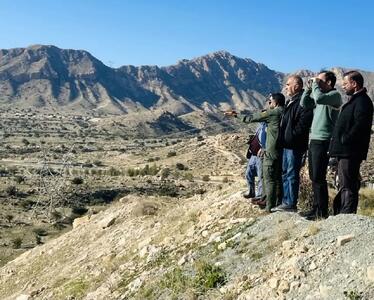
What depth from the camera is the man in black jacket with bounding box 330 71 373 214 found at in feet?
24.9

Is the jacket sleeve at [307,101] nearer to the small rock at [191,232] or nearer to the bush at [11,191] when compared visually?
the small rock at [191,232]

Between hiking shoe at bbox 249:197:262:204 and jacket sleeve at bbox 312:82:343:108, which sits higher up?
jacket sleeve at bbox 312:82:343:108

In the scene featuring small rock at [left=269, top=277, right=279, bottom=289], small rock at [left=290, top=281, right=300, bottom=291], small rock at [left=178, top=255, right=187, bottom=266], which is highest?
small rock at [left=290, top=281, right=300, bottom=291]

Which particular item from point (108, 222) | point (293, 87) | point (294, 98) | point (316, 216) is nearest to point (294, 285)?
point (316, 216)

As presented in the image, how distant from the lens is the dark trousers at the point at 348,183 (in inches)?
308

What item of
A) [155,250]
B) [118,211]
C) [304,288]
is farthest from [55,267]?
[304,288]

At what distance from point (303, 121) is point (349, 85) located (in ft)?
3.57

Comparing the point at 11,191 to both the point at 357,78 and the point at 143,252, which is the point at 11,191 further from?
the point at 357,78

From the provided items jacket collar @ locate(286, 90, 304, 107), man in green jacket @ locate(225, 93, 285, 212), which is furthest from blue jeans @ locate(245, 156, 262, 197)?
jacket collar @ locate(286, 90, 304, 107)

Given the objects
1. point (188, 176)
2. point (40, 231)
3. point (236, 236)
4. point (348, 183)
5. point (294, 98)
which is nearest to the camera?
point (348, 183)

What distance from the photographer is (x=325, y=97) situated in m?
7.95

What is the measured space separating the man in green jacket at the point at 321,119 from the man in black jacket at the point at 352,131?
0.99 ft

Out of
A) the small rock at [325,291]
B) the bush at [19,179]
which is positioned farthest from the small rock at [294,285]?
the bush at [19,179]

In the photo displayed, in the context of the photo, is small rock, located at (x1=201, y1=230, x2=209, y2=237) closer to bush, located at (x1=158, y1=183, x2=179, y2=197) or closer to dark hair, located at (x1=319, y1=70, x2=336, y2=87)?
dark hair, located at (x1=319, y1=70, x2=336, y2=87)
